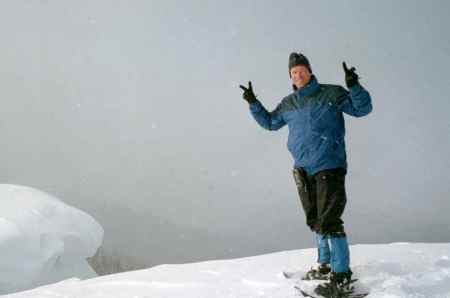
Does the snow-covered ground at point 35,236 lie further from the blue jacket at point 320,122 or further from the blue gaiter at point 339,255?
the blue gaiter at point 339,255

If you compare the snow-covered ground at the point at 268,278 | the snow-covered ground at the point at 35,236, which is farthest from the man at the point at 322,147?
the snow-covered ground at the point at 35,236

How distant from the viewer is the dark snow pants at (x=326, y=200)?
12.5 ft

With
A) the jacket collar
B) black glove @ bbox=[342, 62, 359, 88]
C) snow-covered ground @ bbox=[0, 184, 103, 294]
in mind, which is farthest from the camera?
snow-covered ground @ bbox=[0, 184, 103, 294]

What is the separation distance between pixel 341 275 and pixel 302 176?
3.42 feet

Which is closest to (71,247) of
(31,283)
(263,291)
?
(31,283)

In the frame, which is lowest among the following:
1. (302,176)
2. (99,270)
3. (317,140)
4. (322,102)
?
(99,270)

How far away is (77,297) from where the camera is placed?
4.68m

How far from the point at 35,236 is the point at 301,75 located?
1597 cm

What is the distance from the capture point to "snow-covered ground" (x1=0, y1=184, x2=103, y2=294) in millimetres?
16375

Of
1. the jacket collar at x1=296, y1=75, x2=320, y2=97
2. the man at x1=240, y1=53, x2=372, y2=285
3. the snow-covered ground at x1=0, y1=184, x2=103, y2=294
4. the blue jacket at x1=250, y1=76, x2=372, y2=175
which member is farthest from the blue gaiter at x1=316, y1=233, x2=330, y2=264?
the snow-covered ground at x1=0, y1=184, x2=103, y2=294

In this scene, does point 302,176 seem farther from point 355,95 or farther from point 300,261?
point 300,261

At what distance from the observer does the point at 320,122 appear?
4.04 meters

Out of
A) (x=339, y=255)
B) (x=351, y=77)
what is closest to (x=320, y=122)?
(x=351, y=77)

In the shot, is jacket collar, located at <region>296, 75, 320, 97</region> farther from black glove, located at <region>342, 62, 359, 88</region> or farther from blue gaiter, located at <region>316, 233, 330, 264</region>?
blue gaiter, located at <region>316, 233, 330, 264</region>
